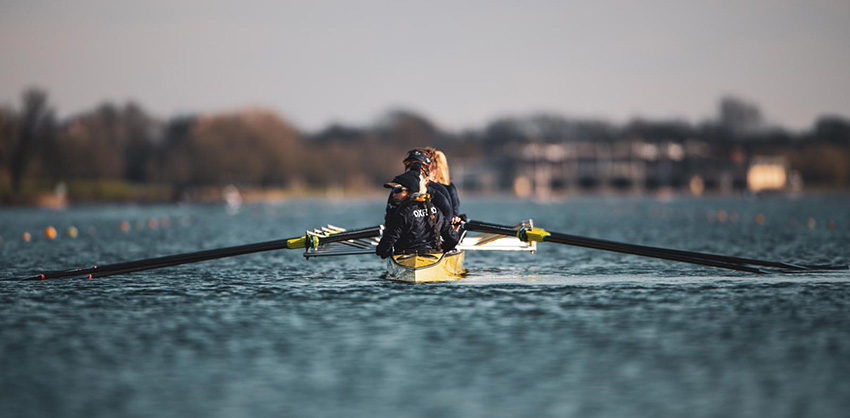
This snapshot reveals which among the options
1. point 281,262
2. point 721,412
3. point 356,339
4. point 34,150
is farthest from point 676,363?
point 34,150

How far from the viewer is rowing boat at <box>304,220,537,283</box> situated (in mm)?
21297

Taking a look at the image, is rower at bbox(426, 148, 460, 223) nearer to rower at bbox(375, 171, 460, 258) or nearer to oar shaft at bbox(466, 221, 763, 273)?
rower at bbox(375, 171, 460, 258)

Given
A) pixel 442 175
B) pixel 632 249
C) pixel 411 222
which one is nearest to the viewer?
pixel 411 222

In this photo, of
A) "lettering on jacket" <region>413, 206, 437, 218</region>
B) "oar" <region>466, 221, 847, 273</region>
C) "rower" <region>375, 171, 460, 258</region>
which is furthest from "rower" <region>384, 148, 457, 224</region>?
"oar" <region>466, 221, 847, 273</region>

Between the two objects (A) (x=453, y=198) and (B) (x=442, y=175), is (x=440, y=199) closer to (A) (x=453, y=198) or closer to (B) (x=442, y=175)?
(B) (x=442, y=175)

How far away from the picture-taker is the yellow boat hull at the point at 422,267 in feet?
69.5

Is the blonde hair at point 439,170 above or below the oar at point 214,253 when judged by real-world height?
above

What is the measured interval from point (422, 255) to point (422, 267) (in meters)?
0.26

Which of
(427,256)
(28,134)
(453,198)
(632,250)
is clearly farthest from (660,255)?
(28,134)

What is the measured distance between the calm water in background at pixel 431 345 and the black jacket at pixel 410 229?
36.3 inches

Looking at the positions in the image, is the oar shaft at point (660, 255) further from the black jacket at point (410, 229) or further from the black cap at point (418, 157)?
the black cap at point (418, 157)

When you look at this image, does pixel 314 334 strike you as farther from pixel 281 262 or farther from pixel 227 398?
pixel 281 262

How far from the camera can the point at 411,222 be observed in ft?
67.4

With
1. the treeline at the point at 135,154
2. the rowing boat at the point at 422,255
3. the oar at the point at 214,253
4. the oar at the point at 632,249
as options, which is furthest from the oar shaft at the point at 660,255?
the treeline at the point at 135,154
